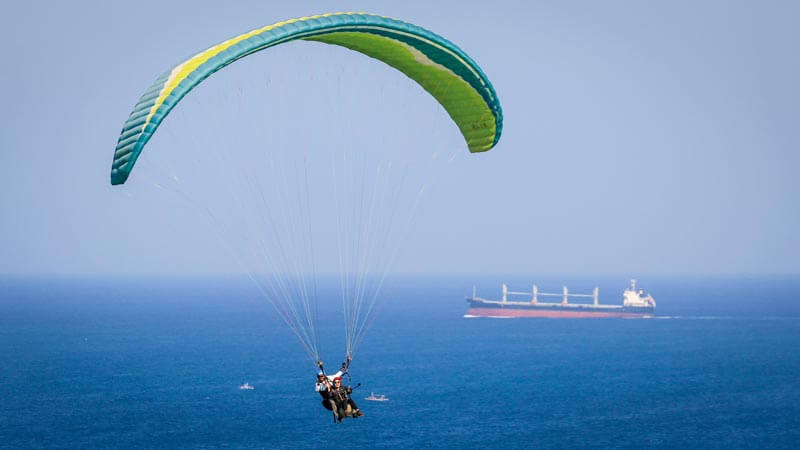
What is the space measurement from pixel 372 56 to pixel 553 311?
100777 mm

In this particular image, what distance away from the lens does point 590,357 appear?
72.9 meters

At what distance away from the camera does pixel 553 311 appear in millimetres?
114125

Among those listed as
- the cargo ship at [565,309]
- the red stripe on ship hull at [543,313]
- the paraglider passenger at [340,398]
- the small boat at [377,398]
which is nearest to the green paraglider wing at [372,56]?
the paraglider passenger at [340,398]

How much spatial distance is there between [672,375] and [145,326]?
64.4 m

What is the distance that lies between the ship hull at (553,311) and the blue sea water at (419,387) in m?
9.01

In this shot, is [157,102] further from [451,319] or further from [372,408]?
[451,319]

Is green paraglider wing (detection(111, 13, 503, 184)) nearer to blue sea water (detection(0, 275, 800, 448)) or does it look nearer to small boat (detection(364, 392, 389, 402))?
blue sea water (detection(0, 275, 800, 448))

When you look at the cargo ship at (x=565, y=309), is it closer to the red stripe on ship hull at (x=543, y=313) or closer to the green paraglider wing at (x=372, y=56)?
the red stripe on ship hull at (x=543, y=313)

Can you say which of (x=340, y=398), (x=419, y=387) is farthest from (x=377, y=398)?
(x=340, y=398)

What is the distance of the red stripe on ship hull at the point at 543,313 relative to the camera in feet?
369

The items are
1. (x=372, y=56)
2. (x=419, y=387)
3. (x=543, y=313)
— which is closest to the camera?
(x=372, y=56)

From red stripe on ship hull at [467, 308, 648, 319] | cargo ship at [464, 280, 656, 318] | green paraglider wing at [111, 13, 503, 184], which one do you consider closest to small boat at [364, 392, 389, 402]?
green paraglider wing at [111, 13, 503, 184]

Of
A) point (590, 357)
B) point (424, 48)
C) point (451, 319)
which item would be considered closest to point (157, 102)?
point (424, 48)

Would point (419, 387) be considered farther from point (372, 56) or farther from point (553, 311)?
point (553, 311)
